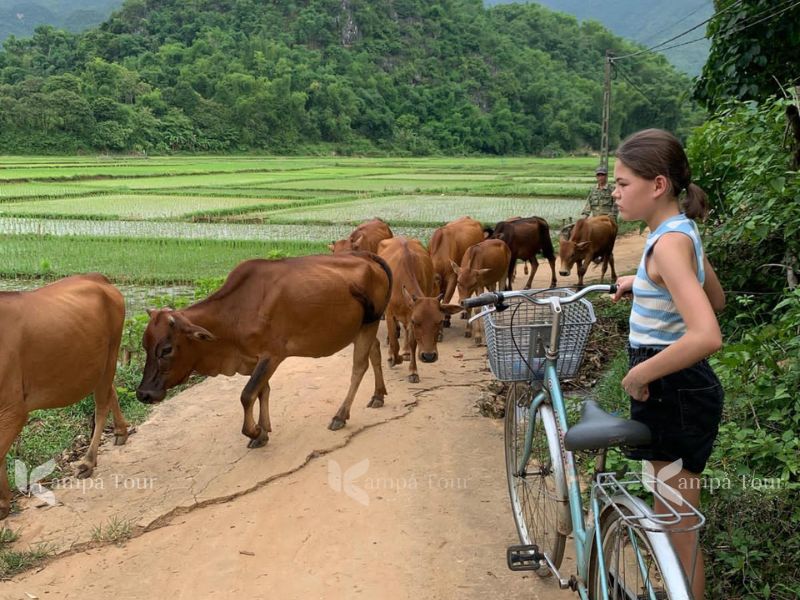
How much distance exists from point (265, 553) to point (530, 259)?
868 cm

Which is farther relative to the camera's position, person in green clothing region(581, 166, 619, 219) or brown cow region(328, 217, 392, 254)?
person in green clothing region(581, 166, 619, 219)

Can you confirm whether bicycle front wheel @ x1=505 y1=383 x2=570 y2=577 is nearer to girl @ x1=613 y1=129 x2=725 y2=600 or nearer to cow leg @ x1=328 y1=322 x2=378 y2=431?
girl @ x1=613 y1=129 x2=725 y2=600

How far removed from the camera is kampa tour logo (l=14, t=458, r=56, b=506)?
512cm

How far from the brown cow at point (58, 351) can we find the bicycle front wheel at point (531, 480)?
3.05 meters

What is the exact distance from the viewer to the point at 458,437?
19.6 feet

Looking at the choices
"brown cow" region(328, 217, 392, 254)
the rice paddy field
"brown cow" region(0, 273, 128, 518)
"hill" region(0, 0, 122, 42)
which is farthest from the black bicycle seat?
"hill" region(0, 0, 122, 42)

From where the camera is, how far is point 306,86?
2458 inches

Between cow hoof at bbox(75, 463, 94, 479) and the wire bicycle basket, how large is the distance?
341 centimetres

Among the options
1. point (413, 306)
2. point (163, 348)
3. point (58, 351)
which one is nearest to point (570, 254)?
point (413, 306)

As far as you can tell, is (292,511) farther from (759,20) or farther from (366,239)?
(759,20)

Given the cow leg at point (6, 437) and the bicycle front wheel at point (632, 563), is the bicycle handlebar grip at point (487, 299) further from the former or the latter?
the cow leg at point (6, 437)

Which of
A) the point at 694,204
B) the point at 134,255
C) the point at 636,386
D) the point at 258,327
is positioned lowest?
the point at 134,255

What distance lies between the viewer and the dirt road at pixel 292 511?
4.03 m

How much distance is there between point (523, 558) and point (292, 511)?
1.72 meters
